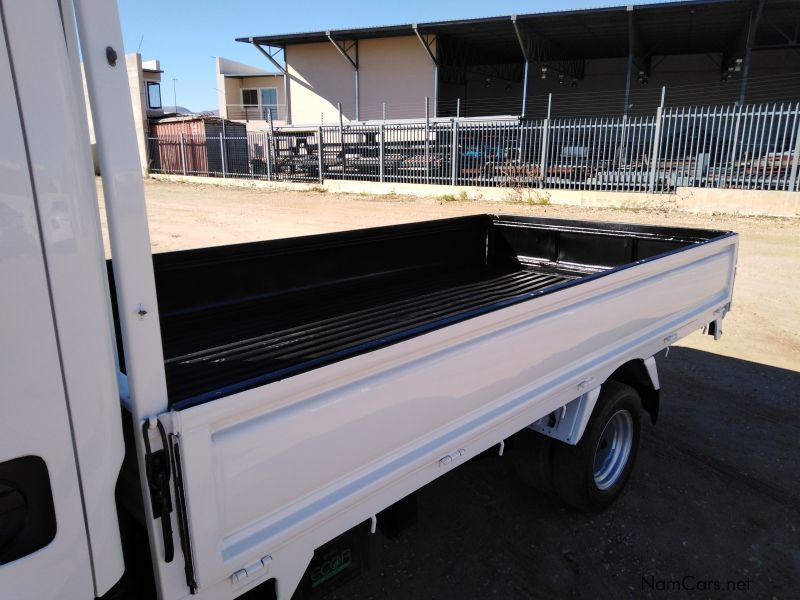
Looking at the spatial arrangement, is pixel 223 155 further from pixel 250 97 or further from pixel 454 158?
pixel 250 97

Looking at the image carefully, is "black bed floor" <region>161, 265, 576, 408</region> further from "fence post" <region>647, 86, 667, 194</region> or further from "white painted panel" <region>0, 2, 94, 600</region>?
"fence post" <region>647, 86, 667, 194</region>

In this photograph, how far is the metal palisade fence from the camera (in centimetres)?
1434

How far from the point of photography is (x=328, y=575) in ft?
6.16

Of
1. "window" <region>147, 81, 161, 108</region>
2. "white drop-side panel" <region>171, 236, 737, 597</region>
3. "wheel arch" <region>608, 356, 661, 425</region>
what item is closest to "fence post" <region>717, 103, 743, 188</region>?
"wheel arch" <region>608, 356, 661, 425</region>

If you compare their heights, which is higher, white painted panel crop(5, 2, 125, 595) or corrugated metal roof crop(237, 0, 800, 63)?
corrugated metal roof crop(237, 0, 800, 63)

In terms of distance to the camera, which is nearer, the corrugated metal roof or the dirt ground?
the dirt ground

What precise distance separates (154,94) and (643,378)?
37.6m

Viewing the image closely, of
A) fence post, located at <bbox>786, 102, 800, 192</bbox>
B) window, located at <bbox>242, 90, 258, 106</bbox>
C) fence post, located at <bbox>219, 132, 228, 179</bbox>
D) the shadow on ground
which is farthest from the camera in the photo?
window, located at <bbox>242, 90, 258, 106</bbox>

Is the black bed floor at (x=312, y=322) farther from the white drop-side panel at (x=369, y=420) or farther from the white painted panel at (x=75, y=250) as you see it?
the white painted panel at (x=75, y=250)

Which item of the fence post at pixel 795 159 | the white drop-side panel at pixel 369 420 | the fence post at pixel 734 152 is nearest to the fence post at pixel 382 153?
the fence post at pixel 734 152

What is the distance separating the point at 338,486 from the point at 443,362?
0.55 metres

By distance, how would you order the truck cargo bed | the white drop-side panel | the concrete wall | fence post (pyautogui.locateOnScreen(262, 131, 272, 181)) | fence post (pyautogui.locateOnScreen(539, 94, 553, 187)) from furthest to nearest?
the concrete wall → fence post (pyautogui.locateOnScreen(262, 131, 272, 181)) → fence post (pyautogui.locateOnScreen(539, 94, 553, 187)) → the truck cargo bed → the white drop-side panel

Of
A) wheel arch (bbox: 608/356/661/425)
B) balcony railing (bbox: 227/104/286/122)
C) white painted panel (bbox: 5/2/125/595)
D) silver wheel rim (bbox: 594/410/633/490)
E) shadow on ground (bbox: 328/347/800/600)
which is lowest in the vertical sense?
shadow on ground (bbox: 328/347/800/600)

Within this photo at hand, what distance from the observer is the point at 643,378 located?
3373 mm
